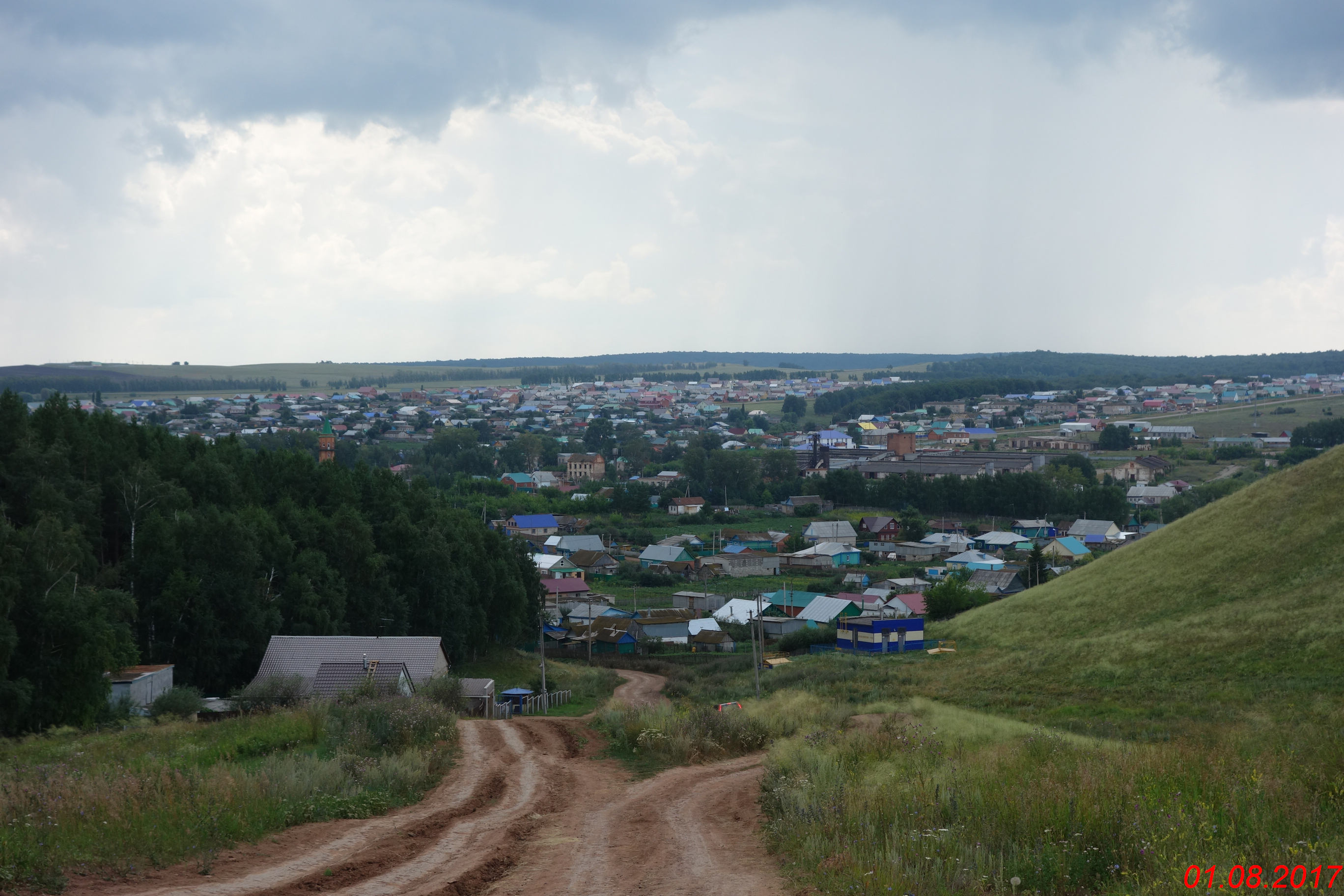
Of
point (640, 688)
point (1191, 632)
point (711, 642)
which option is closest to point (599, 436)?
point (711, 642)

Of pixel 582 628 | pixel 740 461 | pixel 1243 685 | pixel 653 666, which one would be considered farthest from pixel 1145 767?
pixel 740 461

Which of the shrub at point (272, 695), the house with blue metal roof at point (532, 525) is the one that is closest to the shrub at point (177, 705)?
the shrub at point (272, 695)

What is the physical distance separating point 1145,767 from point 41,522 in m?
21.5

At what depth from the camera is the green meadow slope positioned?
62.0ft

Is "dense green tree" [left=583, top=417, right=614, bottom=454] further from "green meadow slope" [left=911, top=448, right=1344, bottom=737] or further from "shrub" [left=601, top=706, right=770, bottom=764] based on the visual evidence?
"shrub" [left=601, top=706, right=770, bottom=764]

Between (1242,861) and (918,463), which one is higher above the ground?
(1242,861)

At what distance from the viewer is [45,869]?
22.0 ft

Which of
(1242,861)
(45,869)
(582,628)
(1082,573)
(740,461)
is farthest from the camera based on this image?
(740,461)

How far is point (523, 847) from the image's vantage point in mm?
8594

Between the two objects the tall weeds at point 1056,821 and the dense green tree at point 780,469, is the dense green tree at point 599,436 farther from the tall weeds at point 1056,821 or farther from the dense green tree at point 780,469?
the tall weeds at point 1056,821

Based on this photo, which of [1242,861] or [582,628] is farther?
[582,628]

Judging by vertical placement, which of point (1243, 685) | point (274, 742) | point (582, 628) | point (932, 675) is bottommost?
point (582, 628)

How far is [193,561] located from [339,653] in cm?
544

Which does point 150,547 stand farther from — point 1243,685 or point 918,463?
point 918,463
